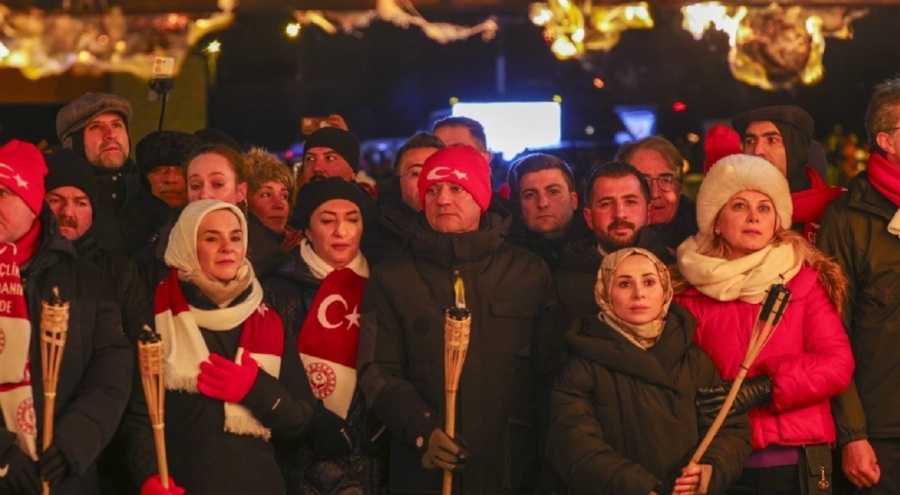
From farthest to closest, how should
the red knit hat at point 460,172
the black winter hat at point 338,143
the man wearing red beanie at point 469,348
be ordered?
1. the black winter hat at point 338,143
2. the red knit hat at point 460,172
3. the man wearing red beanie at point 469,348

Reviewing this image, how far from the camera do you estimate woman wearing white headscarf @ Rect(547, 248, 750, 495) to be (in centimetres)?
548

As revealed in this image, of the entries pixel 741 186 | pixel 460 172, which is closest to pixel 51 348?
pixel 460 172

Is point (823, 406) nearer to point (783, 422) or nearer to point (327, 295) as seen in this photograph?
point (783, 422)

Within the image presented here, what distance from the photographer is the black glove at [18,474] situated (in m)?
5.12

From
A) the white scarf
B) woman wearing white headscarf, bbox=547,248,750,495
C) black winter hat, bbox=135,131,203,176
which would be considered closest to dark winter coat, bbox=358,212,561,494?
woman wearing white headscarf, bbox=547,248,750,495

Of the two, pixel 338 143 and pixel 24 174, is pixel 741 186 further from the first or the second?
pixel 24 174

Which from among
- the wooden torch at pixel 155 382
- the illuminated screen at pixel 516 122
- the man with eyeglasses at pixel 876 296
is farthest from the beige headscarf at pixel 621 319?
the illuminated screen at pixel 516 122

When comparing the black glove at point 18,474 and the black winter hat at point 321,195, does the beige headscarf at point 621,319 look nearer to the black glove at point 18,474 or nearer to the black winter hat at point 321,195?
the black winter hat at point 321,195

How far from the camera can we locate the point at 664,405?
18.2 feet

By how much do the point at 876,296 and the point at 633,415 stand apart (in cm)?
123

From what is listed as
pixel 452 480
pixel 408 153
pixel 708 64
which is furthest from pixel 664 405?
pixel 708 64

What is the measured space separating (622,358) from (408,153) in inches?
79.7

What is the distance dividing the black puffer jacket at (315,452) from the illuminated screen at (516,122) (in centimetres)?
1136

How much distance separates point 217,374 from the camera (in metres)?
5.61
